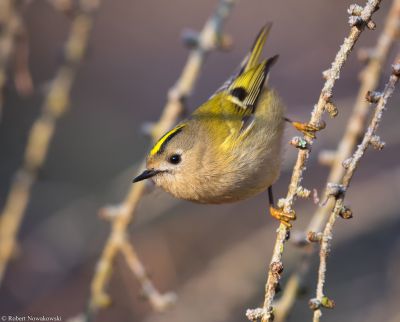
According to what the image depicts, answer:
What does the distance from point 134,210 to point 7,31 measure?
109 cm

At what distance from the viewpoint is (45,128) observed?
3.13 metres

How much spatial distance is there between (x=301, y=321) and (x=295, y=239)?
2081mm

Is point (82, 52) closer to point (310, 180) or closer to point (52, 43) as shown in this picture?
point (310, 180)

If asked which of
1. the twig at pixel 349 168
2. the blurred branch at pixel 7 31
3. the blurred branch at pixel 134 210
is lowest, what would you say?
the twig at pixel 349 168

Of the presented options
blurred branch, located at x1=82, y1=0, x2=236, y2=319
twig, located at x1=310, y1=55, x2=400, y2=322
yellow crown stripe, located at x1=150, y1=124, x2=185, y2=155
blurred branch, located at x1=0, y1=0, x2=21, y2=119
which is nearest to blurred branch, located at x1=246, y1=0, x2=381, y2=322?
twig, located at x1=310, y1=55, x2=400, y2=322

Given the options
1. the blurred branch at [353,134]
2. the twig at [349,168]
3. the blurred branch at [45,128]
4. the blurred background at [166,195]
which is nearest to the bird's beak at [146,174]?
the blurred background at [166,195]

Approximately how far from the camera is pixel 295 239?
2504mm

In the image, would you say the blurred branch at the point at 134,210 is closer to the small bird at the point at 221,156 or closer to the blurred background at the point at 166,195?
the small bird at the point at 221,156

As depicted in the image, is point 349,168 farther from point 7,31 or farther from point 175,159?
point 7,31

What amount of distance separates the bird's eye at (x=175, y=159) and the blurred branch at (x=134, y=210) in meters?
0.15

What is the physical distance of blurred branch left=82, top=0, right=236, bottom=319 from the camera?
266 cm

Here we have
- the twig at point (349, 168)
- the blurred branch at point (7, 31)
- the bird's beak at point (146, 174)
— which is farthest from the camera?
the blurred branch at point (7, 31)

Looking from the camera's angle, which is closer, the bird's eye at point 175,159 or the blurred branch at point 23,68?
the bird's eye at point 175,159

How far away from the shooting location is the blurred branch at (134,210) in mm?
2660
